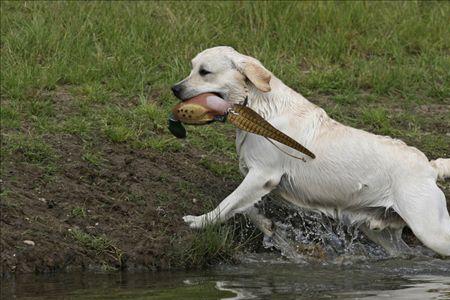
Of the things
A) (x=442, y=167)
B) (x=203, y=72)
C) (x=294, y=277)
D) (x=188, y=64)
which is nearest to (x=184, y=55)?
(x=188, y=64)

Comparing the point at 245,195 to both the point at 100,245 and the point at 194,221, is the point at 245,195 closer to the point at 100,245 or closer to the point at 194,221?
the point at 194,221

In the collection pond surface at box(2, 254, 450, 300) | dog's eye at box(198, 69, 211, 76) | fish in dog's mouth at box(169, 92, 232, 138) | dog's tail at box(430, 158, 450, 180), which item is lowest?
pond surface at box(2, 254, 450, 300)

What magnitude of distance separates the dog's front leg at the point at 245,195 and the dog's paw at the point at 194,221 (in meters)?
0.03

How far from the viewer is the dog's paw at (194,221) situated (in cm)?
932

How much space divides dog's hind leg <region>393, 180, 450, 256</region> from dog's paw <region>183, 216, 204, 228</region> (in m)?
1.59

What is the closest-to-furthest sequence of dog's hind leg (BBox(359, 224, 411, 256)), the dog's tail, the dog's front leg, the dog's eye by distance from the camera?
the dog's tail, the dog's front leg, the dog's eye, dog's hind leg (BBox(359, 224, 411, 256))

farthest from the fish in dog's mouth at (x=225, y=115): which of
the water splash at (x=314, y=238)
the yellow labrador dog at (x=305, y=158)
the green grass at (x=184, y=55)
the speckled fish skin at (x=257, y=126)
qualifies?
the green grass at (x=184, y=55)

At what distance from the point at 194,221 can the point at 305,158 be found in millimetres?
1015

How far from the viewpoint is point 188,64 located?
12.5m

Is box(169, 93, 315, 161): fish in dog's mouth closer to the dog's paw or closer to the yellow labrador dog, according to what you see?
the yellow labrador dog

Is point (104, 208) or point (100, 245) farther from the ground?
point (104, 208)

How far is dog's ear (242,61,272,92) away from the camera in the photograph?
9172mm

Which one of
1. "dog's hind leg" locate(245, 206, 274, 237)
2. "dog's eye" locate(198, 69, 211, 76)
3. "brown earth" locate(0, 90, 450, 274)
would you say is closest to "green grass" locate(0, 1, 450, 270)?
"brown earth" locate(0, 90, 450, 274)

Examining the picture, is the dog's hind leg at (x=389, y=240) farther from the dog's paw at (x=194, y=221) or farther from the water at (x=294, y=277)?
the dog's paw at (x=194, y=221)
